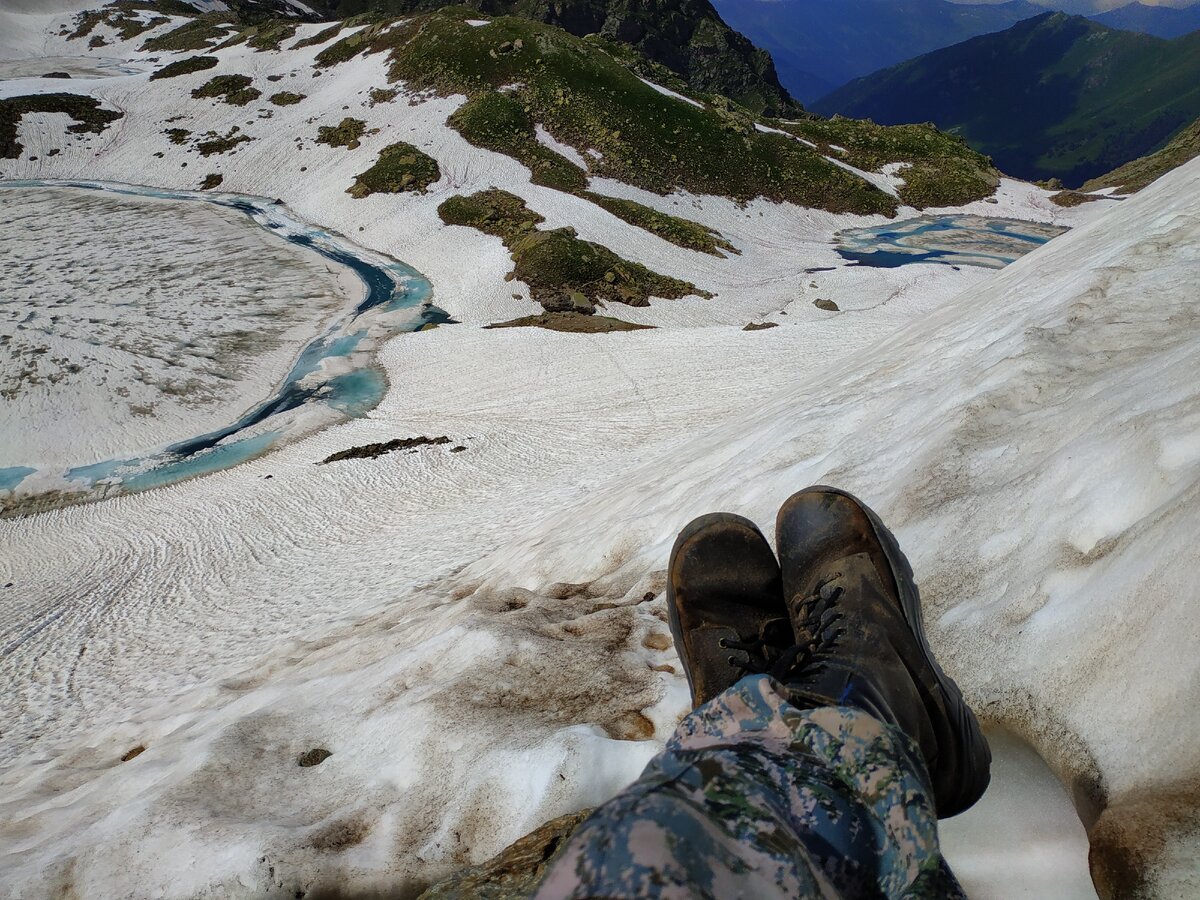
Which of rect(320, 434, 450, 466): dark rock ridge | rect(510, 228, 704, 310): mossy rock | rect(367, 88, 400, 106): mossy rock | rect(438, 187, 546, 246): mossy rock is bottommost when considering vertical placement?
rect(320, 434, 450, 466): dark rock ridge

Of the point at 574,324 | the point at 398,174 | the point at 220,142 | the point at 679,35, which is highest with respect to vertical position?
the point at 679,35

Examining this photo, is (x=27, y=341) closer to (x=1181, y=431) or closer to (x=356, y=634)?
(x=356, y=634)

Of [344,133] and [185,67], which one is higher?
[185,67]

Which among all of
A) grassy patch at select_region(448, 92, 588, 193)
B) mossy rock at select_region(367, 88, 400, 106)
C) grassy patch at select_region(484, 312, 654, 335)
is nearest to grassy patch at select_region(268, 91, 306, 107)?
mossy rock at select_region(367, 88, 400, 106)

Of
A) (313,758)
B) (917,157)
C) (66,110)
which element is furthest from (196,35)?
(313,758)

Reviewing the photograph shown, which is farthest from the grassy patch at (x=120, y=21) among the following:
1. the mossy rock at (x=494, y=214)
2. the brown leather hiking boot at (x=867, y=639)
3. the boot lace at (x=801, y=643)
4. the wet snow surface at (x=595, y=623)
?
the boot lace at (x=801, y=643)

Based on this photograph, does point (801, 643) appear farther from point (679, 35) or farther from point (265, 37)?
point (679, 35)

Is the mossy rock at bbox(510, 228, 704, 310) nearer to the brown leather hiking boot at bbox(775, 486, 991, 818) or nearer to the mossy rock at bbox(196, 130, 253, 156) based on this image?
the brown leather hiking boot at bbox(775, 486, 991, 818)
